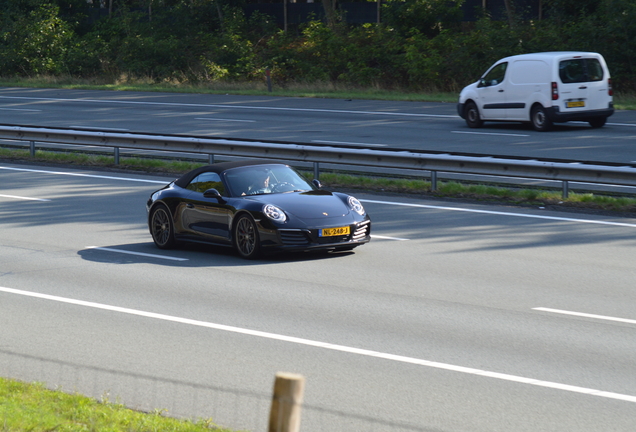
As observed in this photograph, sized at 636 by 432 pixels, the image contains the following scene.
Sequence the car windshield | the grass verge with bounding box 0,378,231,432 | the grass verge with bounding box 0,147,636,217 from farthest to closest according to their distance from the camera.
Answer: the grass verge with bounding box 0,147,636,217, the car windshield, the grass verge with bounding box 0,378,231,432

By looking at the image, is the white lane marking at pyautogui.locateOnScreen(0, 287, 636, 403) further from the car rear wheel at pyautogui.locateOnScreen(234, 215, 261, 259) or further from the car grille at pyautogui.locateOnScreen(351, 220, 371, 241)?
the car grille at pyautogui.locateOnScreen(351, 220, 371, 241)

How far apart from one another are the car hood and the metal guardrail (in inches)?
186

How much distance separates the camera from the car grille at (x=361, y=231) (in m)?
11.9

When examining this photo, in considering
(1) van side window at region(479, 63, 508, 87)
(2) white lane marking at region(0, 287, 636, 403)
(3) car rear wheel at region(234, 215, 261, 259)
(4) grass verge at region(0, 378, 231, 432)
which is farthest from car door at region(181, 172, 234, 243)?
(1) van side window at region(479, 63, 508, 87)

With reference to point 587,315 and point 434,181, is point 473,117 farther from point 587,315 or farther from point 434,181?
point 587,315

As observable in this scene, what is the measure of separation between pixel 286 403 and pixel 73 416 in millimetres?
2901

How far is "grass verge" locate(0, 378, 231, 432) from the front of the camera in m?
5.80

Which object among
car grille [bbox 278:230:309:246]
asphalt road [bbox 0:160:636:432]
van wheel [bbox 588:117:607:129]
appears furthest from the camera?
van wheel [bbox 588:117:607:129]

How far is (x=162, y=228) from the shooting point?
1295 centimetres

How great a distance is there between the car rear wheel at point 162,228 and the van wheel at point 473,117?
14957 millimetres

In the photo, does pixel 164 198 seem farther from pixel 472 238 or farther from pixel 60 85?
pixel 60 85

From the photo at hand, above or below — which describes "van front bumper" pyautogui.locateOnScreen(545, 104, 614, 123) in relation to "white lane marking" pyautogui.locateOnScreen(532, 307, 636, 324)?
above

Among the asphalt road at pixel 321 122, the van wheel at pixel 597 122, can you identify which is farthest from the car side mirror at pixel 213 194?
the van wheel at pixel 597 122

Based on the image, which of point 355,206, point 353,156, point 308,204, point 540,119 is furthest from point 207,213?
point 540,119
